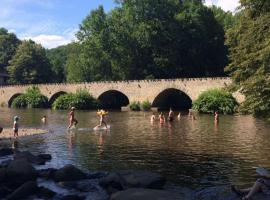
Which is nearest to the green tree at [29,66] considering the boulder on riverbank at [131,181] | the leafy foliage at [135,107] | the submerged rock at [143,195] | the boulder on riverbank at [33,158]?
the leafy foliage at [135,107]

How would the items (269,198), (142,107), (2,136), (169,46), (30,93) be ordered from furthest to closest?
(30,93) < (169,46) < (142,107) < (2,136) < (269,198)

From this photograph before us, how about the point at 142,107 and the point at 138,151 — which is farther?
the point at 142,107

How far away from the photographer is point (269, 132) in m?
35.2

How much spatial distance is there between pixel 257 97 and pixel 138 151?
25.7 ft

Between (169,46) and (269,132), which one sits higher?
(169,46)

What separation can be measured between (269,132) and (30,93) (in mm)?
57030

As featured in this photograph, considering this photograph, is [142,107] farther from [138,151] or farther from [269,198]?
[269,198]

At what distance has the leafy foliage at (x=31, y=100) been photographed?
272ft

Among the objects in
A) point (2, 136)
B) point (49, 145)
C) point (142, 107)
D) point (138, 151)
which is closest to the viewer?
point (138, 151)

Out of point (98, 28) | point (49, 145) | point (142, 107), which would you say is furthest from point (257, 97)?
point (98, 28)

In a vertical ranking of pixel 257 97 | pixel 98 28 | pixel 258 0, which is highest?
pixel 98 28

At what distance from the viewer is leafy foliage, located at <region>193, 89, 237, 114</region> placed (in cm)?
5762

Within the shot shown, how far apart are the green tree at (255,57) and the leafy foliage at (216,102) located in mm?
33517

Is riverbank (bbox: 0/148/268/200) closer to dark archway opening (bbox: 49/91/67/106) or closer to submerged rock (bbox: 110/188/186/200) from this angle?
submerged rock (bbox: 110/188/186/200)
